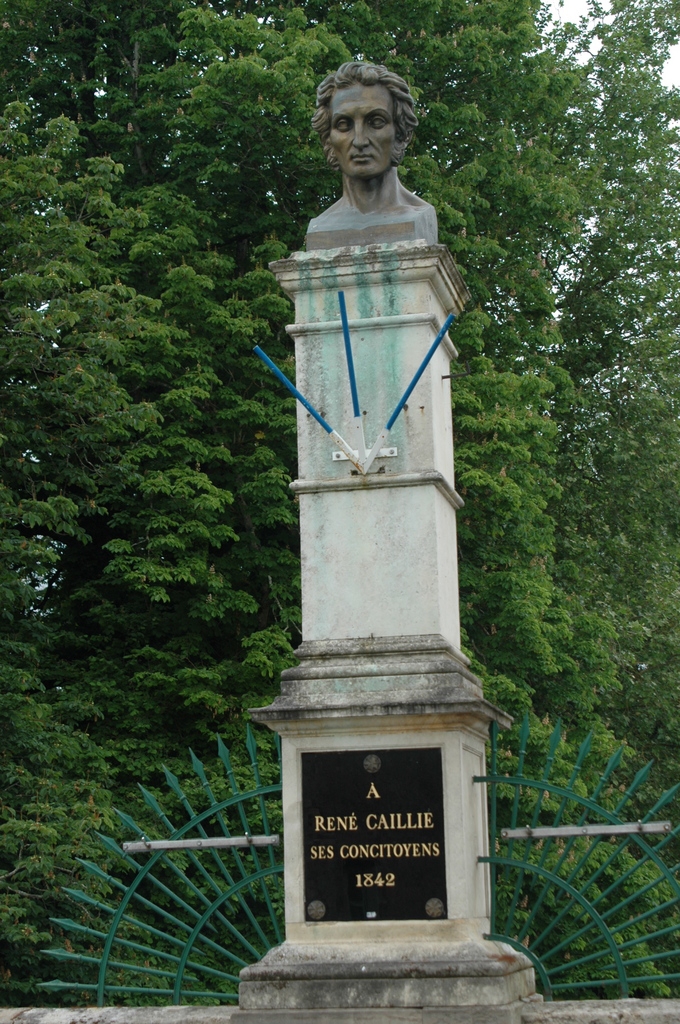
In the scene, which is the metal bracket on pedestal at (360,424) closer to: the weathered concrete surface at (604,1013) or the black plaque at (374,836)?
the black plaque at (374,836)

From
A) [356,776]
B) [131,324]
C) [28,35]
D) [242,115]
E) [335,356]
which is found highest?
[28,35]

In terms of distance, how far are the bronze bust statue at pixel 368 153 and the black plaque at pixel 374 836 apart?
245 cm

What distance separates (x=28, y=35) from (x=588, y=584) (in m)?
9.33

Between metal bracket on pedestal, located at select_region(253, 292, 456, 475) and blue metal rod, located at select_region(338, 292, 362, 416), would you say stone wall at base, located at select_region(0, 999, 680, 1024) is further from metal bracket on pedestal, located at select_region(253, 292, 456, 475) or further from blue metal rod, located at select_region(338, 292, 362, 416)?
blue metal rod, located at select_region(338, 292, 362, 416)

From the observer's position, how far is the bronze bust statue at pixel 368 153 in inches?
271

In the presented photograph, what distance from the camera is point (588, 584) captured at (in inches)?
720

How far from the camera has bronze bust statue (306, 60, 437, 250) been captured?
22.6 feet

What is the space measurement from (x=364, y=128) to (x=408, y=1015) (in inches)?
156

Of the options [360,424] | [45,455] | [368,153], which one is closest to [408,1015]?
[360,424]

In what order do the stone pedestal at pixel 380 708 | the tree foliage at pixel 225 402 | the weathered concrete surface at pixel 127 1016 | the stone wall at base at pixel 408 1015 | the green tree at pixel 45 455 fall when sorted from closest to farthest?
the stone wall at base at pixel 408 1015 < the stone pedestal at pixel 380 708 < the weathered concrete surface at pixel 127 1016 < the green tree at pixel 45 455 < the tree foliage at pixel 225 402

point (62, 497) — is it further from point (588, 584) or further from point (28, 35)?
point (588, 584)

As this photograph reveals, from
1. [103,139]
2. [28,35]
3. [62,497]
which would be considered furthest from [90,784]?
[28,35]

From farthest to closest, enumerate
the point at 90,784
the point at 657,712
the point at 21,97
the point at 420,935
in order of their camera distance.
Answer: the point at 657,712, the point at 21,97, the point at 90,784, the point at 420,935

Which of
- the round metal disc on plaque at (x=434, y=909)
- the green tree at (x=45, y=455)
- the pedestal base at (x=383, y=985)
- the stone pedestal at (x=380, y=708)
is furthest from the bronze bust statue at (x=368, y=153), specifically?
the green tree at (x=45, y=455)
